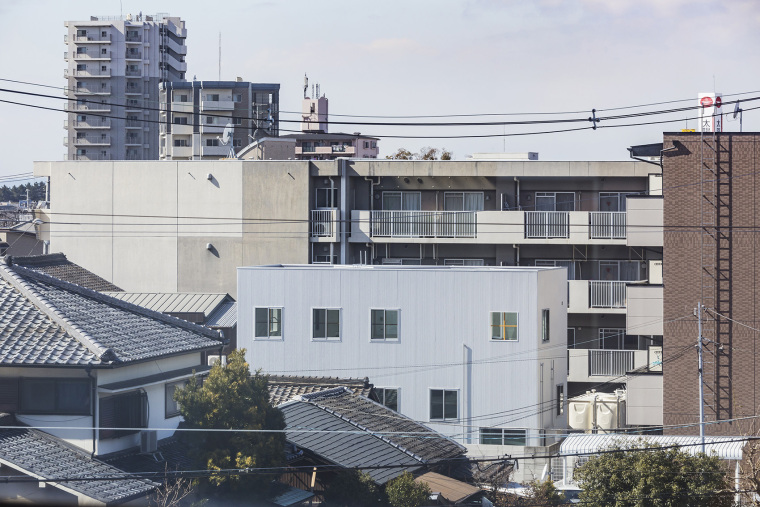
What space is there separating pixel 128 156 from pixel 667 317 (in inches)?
3279

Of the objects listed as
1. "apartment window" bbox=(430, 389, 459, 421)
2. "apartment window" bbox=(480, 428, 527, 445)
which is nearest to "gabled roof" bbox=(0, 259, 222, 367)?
"apartment window" bbox=(430, 389, 459, 421)

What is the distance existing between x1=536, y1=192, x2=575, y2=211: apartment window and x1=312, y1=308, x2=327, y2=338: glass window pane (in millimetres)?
12528

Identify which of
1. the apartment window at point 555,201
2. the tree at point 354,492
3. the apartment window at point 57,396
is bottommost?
the tree at point 354,492

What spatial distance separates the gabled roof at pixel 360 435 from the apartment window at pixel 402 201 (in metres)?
15.4

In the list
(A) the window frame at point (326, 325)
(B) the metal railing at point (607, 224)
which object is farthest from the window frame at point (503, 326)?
(B) the metal railing at point (607, 224)

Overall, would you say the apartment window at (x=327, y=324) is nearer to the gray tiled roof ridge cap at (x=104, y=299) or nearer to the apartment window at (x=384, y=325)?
the apartment window at (x=384, y=325)

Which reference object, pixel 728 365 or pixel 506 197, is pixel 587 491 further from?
pixel 506 197

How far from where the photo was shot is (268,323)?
28.8 metres

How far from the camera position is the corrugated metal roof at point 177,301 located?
35.3 m

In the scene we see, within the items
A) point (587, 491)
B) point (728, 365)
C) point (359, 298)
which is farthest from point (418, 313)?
point (587, 491)

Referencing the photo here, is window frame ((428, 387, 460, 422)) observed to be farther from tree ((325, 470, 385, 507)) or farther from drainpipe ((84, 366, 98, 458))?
drainpipe ((84, 366, 98, 458))

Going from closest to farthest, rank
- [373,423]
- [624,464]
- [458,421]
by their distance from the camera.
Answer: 1. [624,464]
2. [373,423]
3. [458,421]

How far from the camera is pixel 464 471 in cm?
2197

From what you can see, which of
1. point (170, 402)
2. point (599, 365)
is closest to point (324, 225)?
point (599, 365)
